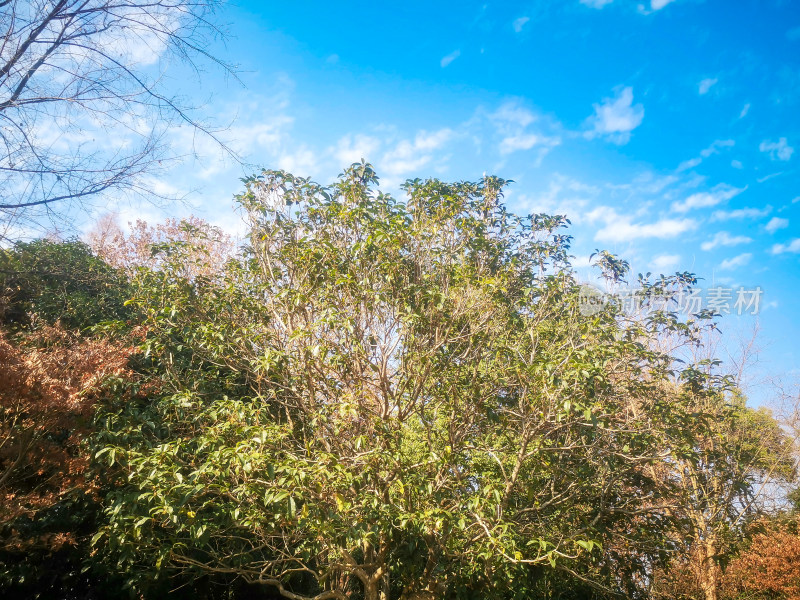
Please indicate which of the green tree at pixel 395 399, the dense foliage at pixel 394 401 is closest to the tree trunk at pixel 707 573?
the dense foliage at pixel 394 401

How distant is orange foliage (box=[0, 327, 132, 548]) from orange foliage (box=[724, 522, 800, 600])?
379 inches

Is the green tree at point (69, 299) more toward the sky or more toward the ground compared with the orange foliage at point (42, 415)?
more toward the sky

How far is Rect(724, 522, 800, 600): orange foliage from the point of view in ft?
25.8

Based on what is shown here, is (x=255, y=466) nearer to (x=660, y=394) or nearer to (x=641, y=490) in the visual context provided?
(x=660, y=394)

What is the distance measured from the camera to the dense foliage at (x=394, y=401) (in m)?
3.50

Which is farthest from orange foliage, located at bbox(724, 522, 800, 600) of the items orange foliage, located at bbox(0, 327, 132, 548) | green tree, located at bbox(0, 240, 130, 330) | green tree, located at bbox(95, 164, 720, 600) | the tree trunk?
green tree, located at bbox(0, 240, 130, 330)

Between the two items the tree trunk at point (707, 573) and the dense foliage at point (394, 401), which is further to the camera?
the tree trunk at point (707, 573)

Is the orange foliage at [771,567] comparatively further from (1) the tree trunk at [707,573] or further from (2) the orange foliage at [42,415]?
(2) the orange foliage at [42,415]

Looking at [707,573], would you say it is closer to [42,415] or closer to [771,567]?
[771,567]

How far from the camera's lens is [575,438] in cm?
424

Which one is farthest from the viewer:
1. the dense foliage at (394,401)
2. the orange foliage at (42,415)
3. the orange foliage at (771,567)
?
the orange foliage at (771,567)

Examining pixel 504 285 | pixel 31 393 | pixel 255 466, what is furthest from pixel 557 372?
pixel 31 393

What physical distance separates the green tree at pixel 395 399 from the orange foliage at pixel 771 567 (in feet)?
16.6

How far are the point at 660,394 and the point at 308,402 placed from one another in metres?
3.38
